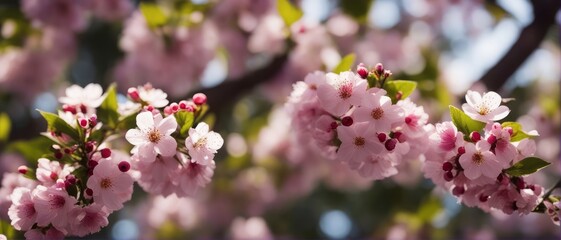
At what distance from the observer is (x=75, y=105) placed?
58.9 inches

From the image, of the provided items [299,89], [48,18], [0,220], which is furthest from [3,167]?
[299,89]

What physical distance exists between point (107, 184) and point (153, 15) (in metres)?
1.35

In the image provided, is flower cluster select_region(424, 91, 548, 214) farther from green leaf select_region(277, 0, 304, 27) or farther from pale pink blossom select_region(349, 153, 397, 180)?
green leaf select_region(277, 0, 304, 27)

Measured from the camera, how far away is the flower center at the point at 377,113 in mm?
1297

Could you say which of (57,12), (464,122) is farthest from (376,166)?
(57,12)

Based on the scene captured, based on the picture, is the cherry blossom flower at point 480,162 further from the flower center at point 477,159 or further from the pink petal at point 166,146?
the pink petal at point 166,146

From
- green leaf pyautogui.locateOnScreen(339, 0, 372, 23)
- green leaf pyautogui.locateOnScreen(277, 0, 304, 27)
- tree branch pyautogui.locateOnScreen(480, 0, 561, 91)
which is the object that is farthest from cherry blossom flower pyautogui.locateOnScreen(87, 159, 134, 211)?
green leaf pyautogui.locateOnScreen(339, 0, 372, 23)

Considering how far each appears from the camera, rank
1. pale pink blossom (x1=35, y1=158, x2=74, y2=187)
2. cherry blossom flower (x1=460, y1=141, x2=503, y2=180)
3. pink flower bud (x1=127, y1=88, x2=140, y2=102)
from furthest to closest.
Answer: pink flower bud (x1=127, y1=88, x2=140, y2=102), pale pink blossom (x1=35, y1=158, x2=74, y2=187), cherry blossom flower (x1=460, y1=141, x2=503, y2=180)

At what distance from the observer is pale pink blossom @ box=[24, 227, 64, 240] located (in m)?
1.29

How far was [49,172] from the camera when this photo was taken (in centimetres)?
135

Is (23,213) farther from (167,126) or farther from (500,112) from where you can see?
(500,112)

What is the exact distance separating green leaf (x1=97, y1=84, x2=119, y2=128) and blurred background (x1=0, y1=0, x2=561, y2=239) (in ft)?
1.28

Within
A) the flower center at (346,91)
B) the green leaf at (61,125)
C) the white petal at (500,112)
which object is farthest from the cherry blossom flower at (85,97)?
the white petal at (500,112)

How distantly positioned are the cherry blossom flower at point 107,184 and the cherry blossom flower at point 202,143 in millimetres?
174
